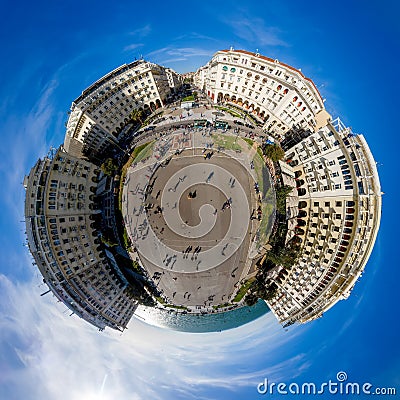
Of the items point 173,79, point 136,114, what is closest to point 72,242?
point 136,114

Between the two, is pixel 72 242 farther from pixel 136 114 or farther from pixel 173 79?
pixel 173 79

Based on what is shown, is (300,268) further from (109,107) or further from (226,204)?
(109,107)

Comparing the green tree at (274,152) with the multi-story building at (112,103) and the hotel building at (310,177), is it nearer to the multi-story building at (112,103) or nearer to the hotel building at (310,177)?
the hotel building at (310,177)

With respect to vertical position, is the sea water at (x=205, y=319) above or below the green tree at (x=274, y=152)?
below

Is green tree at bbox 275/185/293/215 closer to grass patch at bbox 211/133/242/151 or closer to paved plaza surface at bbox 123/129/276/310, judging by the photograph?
paved plaza surface at bbox 123/129/276/310

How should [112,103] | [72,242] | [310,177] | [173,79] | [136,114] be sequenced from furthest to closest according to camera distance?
1. [136,114]
2. [173,79]
3. [112,103]
4. [310,177]
5. [72,242]

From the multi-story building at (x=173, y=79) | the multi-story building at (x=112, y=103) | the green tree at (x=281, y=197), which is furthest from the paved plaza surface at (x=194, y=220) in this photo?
the multi-story building at (x=173, y=79)
